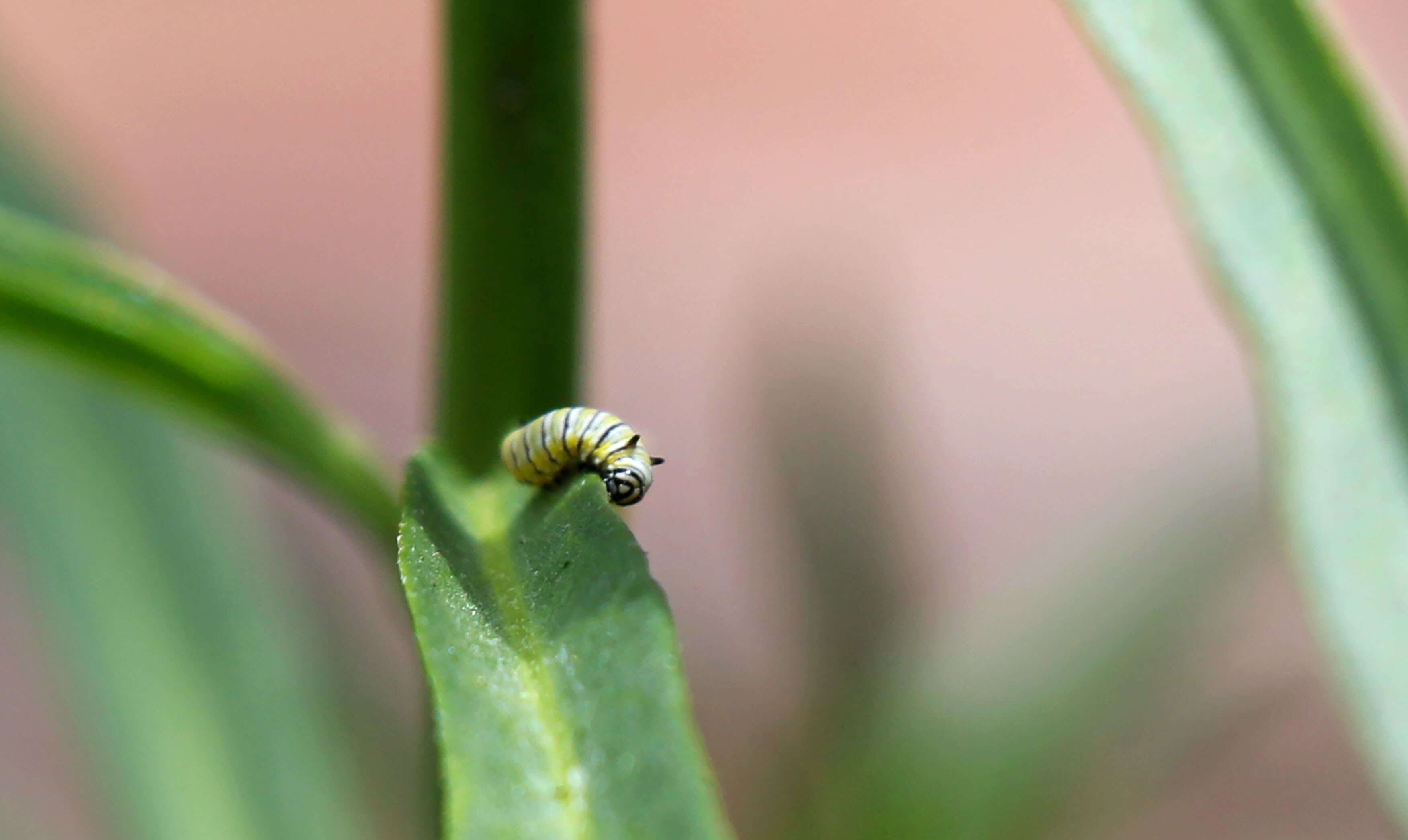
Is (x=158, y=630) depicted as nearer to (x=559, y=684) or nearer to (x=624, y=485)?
(x=624, y=485)

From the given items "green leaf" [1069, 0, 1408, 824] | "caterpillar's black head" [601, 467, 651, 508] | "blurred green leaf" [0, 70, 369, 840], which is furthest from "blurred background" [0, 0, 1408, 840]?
"green leaf" [1069, 0, 1408, 824]

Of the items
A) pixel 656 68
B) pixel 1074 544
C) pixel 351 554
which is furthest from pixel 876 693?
pixel 656 68

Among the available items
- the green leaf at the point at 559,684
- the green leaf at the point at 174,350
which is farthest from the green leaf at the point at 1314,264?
the green leaf at the point at 174,350

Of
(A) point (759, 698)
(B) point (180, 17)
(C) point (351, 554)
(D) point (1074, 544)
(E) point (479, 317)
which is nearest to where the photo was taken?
(E) point (479, 317)

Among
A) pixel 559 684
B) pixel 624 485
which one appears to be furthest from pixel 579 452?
pixel 559 684

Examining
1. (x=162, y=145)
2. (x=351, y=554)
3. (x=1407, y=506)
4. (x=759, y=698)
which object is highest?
(x=162, y=145)

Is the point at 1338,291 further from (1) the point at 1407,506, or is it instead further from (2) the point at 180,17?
(2) the point at 180,17

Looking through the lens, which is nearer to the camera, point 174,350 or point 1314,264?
point 1314,264
